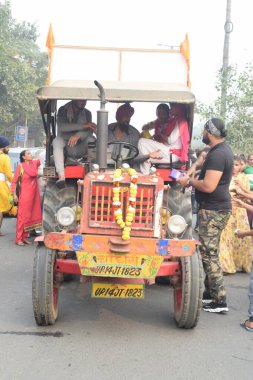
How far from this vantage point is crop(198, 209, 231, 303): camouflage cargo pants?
5535mm

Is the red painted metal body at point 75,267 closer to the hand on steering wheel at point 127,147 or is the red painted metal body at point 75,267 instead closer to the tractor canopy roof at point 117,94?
the hand on steering wheel at point 127,147

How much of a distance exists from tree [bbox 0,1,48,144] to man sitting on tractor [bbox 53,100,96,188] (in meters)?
24.0

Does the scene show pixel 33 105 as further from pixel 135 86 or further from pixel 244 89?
pixel 135 86

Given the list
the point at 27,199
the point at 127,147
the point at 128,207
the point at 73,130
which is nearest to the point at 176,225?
the point at 128,207

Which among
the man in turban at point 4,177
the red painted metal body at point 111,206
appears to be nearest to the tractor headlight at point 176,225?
the red painted metal body at point 111,206

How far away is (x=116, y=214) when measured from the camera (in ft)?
15.3

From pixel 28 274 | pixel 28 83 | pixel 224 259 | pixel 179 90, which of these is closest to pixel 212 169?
pixel 179 90

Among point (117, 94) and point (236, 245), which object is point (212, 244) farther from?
point (236, 245)

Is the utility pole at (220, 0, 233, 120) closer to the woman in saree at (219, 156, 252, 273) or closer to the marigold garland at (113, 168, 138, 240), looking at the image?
the woman in saree at (219, 156, 252, 273)

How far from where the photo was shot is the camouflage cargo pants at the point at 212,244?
5.54 m

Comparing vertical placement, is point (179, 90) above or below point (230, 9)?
below

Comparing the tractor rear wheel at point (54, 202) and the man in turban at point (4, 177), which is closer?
the tractor rear wheel at point (54, 202)

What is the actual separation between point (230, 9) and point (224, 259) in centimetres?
1081

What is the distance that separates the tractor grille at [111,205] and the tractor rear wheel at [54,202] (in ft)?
4.77
